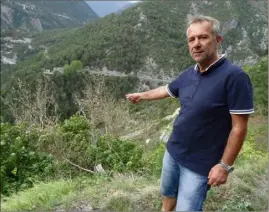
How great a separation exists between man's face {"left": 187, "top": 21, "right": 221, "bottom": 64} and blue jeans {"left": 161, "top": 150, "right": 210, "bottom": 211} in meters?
→ 0.66

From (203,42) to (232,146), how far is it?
23.0 inches

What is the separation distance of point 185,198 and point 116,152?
3311mm

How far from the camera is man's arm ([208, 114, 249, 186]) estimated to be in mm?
2061

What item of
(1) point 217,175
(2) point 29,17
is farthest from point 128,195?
(2) point 29,17

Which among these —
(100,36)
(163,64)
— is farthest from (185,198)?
(100,36)

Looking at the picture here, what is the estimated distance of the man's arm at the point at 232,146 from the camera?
2061 mm

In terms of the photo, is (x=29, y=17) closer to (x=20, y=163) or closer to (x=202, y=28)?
(x=20, y=163)

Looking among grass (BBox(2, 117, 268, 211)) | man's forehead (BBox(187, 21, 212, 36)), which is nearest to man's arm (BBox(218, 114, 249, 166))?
man's forehead (BBox(187, 21, 212, 36))

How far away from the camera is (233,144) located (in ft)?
6.85

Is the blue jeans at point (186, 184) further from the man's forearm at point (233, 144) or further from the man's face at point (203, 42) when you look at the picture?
the man's face at point (203, 42)

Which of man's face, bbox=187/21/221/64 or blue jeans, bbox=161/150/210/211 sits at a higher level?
man's face, bbox=187/21/221/64

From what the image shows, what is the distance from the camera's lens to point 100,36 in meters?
57.6

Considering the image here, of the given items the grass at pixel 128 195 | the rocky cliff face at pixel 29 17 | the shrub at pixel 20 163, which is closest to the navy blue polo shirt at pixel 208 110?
the grass at pixel 128 195

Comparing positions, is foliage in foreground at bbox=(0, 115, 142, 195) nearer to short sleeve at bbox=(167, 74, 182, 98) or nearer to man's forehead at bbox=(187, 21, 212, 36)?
short sleeve at bbox=(167, 74, 182, 98)
